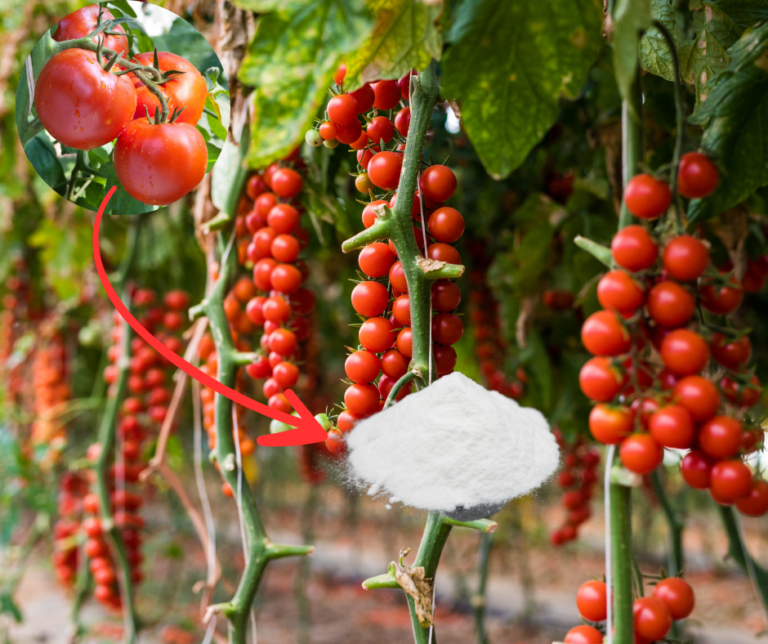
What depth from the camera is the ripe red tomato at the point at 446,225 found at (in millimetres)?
372

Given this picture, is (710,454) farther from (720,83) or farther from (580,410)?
(580,410)

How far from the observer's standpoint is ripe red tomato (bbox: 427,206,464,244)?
372mm

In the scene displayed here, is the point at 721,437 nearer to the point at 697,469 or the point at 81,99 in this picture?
the point at 697,469

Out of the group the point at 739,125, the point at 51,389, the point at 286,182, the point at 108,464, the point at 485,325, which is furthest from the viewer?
the point at 51,389

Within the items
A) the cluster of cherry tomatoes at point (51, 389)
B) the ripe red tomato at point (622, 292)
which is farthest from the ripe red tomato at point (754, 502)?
the cluster of cherry tomatoes at point (51, 389)

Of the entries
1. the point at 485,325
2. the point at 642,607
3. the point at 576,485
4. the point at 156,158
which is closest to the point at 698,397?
the point at 642,607

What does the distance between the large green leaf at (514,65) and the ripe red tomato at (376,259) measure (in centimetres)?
9

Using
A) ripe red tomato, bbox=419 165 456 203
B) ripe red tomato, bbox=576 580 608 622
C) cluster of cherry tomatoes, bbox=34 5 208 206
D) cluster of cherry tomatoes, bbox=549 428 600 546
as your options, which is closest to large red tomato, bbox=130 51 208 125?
cluster of cherry tomatoes, bbox=34 5 208 206

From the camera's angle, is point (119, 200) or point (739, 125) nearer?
point (739, 125)

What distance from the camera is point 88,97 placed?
41cm

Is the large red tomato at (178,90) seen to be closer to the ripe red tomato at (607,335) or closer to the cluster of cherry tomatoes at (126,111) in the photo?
the cluster of cherry tomatoes at (126,111)

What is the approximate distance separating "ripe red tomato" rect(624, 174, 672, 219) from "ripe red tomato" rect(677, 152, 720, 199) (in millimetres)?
18

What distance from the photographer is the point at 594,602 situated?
333 mm

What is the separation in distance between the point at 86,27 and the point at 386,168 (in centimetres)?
25
